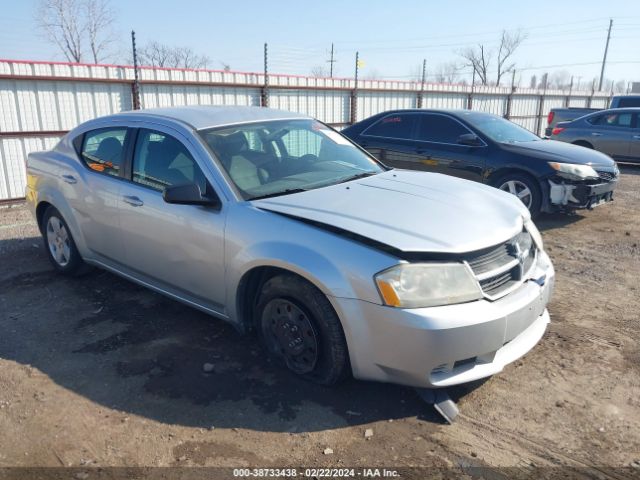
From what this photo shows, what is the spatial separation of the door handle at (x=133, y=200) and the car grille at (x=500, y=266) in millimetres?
2531

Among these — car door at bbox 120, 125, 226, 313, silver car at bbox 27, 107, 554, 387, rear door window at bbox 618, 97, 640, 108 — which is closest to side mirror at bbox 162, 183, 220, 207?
silver car at bbox 27, 107, 554, 387

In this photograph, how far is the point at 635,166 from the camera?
1402 cm

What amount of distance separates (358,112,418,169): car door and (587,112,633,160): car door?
7419mm

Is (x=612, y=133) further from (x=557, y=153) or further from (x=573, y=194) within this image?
(x=573, y=194)

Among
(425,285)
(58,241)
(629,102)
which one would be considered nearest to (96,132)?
(58,241)

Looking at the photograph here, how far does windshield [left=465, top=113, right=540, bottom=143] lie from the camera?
7.65 metres

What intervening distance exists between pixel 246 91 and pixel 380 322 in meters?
9.90

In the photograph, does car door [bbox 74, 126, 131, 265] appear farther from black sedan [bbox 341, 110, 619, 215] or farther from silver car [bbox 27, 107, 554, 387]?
black sedan [bbox 341, 110, 619, 215]

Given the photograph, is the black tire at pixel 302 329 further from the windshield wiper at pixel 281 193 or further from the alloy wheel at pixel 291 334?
the windshield wiper at pixel 281 193

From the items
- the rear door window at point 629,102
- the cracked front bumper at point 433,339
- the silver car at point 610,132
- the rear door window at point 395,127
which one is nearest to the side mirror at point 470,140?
the rear door window at point 395,127

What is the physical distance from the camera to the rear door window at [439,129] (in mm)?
7770

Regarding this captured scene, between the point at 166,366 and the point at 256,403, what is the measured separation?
32.5 inches

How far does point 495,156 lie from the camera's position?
7.34 m

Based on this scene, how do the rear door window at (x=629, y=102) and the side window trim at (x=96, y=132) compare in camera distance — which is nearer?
the side window trim at (x=96, y=132)
